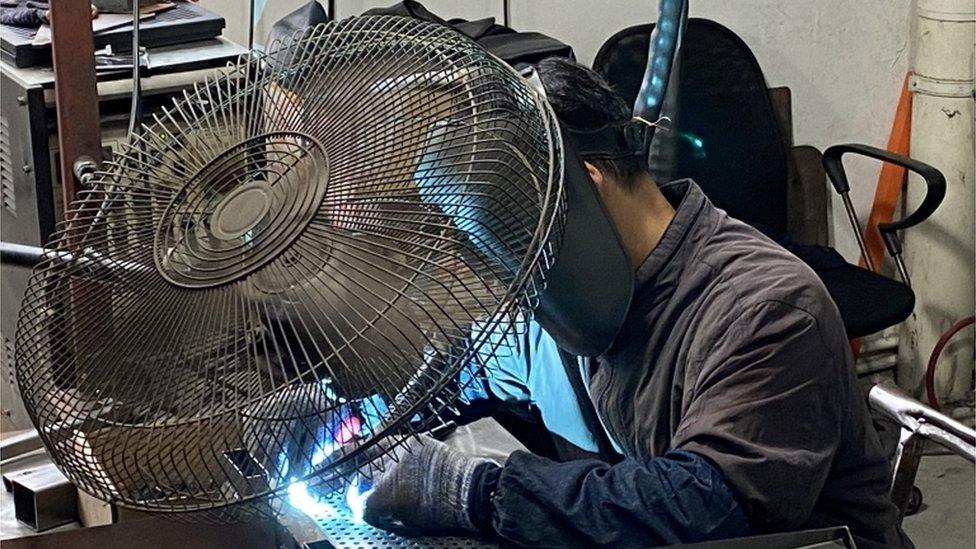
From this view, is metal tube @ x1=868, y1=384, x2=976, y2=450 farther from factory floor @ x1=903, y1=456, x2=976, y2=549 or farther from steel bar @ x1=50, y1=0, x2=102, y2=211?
factory floor @ x1=903, y1=456, x2=976, y2=549

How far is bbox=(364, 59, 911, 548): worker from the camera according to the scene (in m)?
1.03

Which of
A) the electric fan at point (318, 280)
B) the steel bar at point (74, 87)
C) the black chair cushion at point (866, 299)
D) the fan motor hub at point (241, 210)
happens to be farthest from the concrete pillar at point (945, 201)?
the fan motor hub at point (241, 210)

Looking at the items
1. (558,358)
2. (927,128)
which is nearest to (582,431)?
(558,358)

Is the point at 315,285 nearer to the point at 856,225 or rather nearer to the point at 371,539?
the point at 371,539

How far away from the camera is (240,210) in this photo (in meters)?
0.89

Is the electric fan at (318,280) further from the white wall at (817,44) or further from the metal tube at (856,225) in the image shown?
the metal tube at (856,225)

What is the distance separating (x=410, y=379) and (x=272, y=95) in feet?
0.98

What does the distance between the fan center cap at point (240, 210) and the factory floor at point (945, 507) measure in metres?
2.01

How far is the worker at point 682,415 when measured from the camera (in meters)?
1.03

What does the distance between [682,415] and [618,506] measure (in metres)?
0.19

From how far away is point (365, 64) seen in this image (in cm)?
91

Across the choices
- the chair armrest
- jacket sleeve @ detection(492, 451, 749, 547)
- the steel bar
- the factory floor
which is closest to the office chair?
the chair armrest

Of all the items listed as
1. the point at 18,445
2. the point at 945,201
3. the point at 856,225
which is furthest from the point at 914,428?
the point at 945,201

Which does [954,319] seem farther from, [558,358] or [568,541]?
[568,541]
